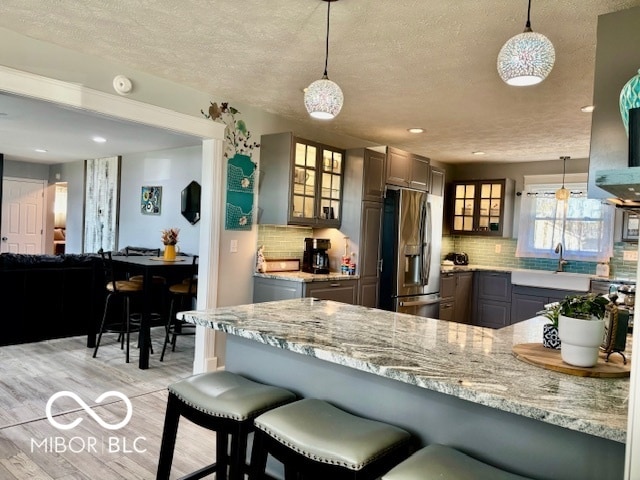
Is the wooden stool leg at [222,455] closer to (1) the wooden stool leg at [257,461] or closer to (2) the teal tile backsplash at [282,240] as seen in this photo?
(1) the wooden stool leg at [257,461]

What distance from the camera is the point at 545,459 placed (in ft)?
4.37

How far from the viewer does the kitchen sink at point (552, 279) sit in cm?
556

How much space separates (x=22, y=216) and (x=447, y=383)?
33.7ft

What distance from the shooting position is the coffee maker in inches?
188

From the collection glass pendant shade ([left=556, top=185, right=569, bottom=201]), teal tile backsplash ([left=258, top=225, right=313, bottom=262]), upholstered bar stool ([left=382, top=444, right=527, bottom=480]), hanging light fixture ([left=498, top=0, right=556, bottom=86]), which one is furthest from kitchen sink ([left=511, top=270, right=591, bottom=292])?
upholstered bar stool ([left=382, top=444, right=527, bottom=480])

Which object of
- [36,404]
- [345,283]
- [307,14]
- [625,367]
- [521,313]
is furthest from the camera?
[521,313]

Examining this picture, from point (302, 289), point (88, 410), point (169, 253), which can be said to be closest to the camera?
point (88, 410)

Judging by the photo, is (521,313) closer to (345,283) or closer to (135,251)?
(345,283)

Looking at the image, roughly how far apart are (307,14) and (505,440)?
6.95 ft

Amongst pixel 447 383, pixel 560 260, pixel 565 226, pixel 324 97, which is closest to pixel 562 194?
pixel 565 226

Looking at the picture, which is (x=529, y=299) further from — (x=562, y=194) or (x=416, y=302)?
(x=416, y=302)

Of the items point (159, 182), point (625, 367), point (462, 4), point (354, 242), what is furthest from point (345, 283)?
point (159, 182)

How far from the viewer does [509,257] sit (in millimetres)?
6797

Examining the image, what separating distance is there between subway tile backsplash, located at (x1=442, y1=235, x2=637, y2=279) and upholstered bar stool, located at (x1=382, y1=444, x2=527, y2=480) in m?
5.45
